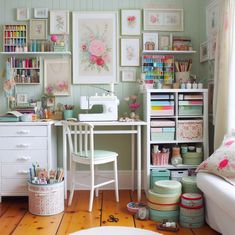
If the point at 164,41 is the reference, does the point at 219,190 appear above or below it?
below

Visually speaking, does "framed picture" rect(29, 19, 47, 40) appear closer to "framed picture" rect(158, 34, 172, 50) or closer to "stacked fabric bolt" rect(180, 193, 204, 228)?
"framed picture" rect(158, 34, 172, 50)

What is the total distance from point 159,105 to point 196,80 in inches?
28.1

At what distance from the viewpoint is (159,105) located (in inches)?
138

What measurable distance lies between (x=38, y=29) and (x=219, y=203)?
9.20ft

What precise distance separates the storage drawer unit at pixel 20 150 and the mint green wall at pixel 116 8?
58cm

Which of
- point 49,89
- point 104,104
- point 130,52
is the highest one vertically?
point 130,52

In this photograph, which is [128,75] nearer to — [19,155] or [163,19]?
[163,19]

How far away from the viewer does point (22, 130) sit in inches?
132

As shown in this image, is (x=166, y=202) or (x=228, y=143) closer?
(x=228, y=143)

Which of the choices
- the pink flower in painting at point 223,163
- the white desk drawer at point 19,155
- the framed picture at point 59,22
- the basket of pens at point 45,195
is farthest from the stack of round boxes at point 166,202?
the framed picture at point 59,22

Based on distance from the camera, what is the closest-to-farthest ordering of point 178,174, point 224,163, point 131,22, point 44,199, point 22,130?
1. point 224,163
2. point 44,199
3. point 22,130
4. point 178,174
5. point 131,22

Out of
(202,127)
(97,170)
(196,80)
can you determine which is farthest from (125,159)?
(196,80)

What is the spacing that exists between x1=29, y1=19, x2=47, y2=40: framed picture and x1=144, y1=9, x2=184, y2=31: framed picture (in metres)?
1.19

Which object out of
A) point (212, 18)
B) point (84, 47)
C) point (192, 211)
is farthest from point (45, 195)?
point (212, 18)
